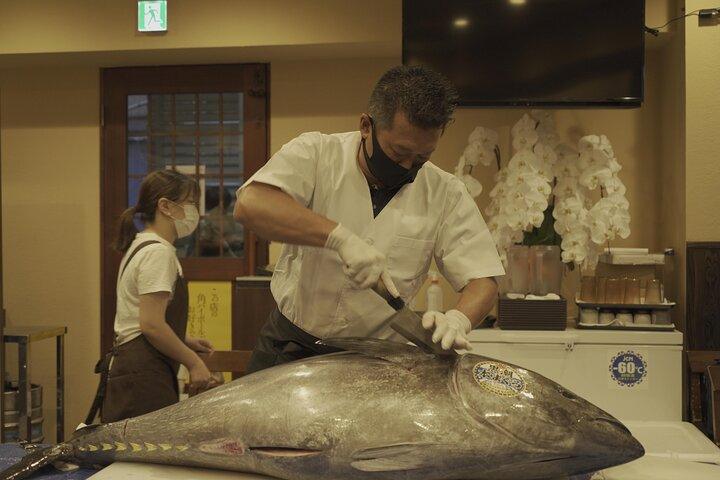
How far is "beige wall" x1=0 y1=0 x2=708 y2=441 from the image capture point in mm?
3980

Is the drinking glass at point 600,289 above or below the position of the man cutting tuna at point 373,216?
below

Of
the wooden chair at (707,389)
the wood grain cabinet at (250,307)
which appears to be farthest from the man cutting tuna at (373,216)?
the wood grain cabinet at (250,307)

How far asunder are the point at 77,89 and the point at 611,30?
9.66ft

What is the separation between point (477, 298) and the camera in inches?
76.0

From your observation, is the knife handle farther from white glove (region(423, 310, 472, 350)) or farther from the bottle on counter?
the bottle on counter

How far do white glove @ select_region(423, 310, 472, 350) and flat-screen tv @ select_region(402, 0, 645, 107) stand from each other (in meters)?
2.02

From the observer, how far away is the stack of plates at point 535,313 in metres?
3.39

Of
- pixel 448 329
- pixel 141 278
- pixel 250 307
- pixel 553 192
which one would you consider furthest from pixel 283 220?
pixel 250 307

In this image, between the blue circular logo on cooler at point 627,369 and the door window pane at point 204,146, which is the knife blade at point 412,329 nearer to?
the blue circular logo on cooler at point 627,369

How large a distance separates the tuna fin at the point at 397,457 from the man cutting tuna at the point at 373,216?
343 mm

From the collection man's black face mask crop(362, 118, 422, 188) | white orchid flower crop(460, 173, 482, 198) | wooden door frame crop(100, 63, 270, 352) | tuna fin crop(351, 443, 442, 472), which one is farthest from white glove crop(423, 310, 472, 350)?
wooden door frame crop(100, 63, 270, 352)

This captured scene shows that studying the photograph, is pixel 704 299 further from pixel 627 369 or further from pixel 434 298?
pixel 434 298

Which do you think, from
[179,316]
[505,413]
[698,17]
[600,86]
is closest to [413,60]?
[600,86]

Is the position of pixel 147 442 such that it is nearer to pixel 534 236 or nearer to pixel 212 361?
pixel 212 361
